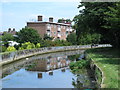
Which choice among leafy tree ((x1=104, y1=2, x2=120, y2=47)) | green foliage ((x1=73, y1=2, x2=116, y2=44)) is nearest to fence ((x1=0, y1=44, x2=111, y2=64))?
green foliage ((x1=73, y1=2, x2=116, y2=44))

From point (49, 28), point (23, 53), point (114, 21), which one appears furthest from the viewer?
point (49, 28)

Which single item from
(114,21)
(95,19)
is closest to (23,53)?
(95,19)

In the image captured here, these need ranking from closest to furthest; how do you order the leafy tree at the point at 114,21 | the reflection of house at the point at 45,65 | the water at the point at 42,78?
1. the water at the point at 42,78
2. the leafy tree at the point at 114,21
3. the reflection of house at the point at 45,65

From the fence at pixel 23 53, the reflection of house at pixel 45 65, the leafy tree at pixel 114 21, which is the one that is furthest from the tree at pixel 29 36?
the leafy tree at pixel 114 21

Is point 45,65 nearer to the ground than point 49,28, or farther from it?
nearer to the ground

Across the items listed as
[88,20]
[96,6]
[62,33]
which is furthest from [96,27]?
[62,33]

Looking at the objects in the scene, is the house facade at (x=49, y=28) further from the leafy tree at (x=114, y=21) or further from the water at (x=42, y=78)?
the water at (x=42, y=78)

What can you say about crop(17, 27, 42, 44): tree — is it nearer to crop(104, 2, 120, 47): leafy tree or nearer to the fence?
the fence

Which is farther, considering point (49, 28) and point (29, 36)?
point (49, 28)

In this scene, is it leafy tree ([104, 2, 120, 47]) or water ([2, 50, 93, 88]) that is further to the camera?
leafy tree ([104, 2, 120, 47])

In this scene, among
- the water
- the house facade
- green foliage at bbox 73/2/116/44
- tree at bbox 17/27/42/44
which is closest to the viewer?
the water

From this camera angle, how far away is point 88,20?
33094mm

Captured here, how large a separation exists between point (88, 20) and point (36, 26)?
1803 inches

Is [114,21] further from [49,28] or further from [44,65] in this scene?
[49,28]
